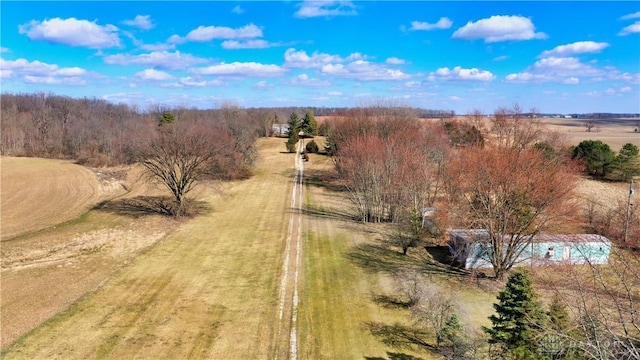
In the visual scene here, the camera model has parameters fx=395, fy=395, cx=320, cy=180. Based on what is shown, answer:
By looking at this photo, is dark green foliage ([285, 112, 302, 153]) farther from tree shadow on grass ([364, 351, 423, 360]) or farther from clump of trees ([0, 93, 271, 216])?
tree shadow on grass ([364, 351, 423, 360])

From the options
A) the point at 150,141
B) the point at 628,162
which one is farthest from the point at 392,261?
the point at 628,162

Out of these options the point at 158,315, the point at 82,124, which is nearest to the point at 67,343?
the point at 158,315

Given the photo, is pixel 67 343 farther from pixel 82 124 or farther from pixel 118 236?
pixel 82 124

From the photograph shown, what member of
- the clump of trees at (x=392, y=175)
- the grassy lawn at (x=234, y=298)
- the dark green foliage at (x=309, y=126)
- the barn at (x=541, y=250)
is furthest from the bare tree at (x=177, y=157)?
the dark green foliage at (x=309, y=126)

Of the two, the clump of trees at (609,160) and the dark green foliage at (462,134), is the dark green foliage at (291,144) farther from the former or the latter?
the clump of trees at (609,160)

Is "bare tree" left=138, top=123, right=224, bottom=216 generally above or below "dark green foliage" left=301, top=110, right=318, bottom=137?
below

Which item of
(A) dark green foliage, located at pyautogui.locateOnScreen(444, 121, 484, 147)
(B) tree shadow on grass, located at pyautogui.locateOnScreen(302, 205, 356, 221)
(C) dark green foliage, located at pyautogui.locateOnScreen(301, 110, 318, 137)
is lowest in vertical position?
(B) tree shadow on grass, located at pyautogui.locateOnScreen(302, 205, 356, 221)

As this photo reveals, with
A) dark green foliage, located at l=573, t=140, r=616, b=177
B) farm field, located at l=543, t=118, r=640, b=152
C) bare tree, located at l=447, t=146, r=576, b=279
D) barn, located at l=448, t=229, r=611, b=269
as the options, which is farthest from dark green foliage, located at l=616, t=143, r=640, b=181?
bare tree, located at l=447, t=146, r=576, b=279

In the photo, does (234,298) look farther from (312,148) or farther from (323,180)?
(312,148)
